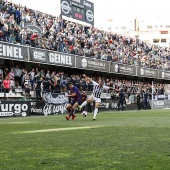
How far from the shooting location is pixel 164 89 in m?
45.8

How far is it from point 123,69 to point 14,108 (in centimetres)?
1960

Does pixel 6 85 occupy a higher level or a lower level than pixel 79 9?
lower

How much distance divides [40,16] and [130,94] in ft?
40.4

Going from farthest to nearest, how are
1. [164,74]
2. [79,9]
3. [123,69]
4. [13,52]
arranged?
[164,74] → [79,9] → [123,69] → [13,52]

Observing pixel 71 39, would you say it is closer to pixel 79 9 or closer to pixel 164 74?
pixel 79 9

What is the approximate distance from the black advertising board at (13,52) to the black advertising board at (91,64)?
23.8 feet

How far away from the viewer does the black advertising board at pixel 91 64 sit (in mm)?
34125

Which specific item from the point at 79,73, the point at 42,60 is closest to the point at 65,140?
the point at 42,60

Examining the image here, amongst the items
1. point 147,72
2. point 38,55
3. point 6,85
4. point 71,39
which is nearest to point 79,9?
point 71,39

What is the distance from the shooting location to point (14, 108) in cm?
2323

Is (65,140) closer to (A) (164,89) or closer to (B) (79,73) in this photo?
(B) (79,73)

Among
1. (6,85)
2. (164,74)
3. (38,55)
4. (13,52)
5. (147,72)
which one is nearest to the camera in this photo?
(6,85)

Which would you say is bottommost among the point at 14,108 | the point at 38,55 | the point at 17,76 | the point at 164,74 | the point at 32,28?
the point at 14,108

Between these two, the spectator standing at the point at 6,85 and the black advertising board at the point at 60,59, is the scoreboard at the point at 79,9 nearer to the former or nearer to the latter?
the black advertising board at the point at 60,59
